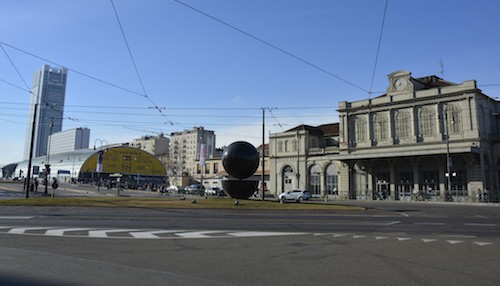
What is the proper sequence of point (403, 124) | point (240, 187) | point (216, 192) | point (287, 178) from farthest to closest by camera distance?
point (287, 178) < point (216, 192) < point (403, 124) < point (240, 187)

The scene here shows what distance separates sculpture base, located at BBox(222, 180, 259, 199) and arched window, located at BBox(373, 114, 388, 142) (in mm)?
37202

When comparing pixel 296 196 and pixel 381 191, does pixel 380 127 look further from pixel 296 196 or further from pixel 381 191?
pixel 296 196

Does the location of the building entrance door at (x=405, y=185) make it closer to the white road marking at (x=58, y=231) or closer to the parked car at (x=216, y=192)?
the parked car at (x=216, y=192)

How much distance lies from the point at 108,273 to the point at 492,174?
58.3 m

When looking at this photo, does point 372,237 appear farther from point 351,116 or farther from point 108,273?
point 351,116

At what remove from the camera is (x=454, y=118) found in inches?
2141

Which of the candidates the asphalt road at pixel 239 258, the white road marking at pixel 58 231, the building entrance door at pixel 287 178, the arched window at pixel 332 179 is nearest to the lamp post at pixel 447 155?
the arched window at pixel 332 179

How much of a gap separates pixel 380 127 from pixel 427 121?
721 cm

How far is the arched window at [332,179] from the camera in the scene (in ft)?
221

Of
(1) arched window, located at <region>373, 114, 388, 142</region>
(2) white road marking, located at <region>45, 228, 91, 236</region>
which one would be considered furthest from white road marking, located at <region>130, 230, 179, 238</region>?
(1) arched window, located at <region>373, 114, 388, 142</region>

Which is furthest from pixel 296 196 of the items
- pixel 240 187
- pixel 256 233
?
pixel 256 233

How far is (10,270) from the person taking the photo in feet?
22.1

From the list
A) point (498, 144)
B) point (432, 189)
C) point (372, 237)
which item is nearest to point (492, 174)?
point (498, 144)

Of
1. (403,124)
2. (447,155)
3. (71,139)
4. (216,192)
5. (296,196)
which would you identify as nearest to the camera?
(447,155)
